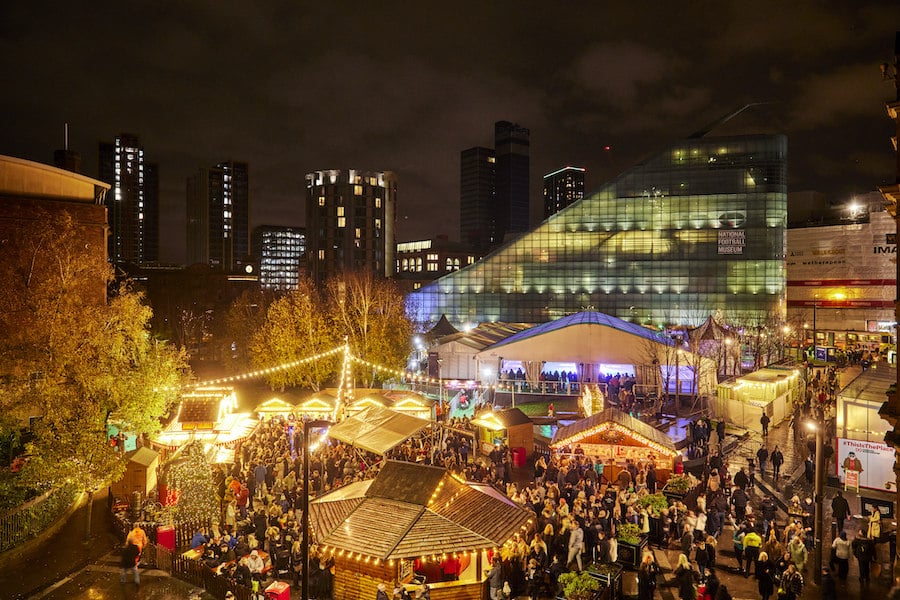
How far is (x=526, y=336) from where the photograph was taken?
34.3m

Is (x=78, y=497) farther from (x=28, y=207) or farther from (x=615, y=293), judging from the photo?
(x=615, y=293)

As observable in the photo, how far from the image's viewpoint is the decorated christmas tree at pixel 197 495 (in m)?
14.5

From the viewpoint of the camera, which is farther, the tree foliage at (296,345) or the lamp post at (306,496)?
the tree foliage at (296,345)

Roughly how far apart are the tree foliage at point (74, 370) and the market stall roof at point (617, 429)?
12.7 m

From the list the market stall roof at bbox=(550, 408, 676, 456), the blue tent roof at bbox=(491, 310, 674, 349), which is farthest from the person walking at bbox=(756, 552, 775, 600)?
the blue tent roof at bbox=(491, 310, 674, 349)

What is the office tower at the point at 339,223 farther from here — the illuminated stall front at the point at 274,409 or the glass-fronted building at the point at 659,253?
the illuminated stall front at the point at 274,409

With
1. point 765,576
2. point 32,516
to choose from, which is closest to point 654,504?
point 765,576

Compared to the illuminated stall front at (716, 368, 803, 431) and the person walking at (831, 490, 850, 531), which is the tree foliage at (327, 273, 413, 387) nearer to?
the illuminated stall front at (716, 368, 803, 431)

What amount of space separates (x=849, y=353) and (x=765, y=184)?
19.2 meters

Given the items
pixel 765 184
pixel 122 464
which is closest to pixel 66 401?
pixel 122 464

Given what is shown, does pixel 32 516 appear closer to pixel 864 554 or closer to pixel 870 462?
pixel 864 554

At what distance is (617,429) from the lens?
58.7 ft

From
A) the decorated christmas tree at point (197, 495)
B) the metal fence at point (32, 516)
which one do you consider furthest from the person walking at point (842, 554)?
the metal fence at point (32, 516)

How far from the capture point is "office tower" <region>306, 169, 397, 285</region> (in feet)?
338
